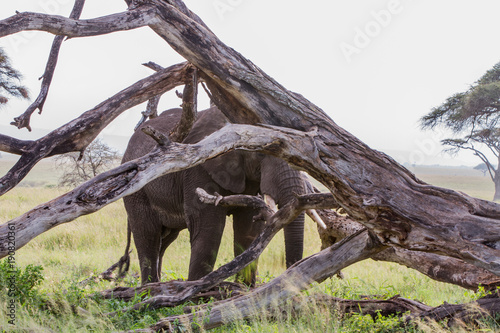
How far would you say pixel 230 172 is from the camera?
5.98m

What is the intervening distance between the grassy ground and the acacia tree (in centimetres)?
33

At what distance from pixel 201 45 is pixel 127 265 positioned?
4572 mm

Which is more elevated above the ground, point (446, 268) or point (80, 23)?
point (80, 23)

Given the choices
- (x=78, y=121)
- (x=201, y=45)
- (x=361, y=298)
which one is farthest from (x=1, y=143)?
(x=361, y=298)

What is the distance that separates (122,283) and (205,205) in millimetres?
2040

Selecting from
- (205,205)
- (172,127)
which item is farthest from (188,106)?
(172,127)

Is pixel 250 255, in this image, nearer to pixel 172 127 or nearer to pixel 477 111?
pixel 172 127

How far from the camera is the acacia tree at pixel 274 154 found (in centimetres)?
346

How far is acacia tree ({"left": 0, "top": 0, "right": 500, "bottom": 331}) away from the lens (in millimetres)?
3463

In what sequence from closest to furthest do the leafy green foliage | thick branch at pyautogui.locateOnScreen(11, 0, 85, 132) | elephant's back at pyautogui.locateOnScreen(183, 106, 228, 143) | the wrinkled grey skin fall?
the leafy green foliage
thick branch at pyautogui.locateOnScreen(11, 0, 85, 132)
the wrinkled grey skin
elephant's back at pyautogui.locateOnScreen(183, 106, 228, 143)

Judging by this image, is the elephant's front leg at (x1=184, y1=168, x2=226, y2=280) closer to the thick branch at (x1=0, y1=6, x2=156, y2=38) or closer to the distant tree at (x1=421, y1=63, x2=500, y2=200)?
the thick branch at (x1=0, y1=6, x2=156, y2=38)

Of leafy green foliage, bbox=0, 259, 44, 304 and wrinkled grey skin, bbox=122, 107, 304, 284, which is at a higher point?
wrinkled grey skin, bbox=122, 107, 304, 284

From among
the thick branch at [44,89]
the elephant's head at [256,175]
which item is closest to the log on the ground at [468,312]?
the elephant's head at [256,175]

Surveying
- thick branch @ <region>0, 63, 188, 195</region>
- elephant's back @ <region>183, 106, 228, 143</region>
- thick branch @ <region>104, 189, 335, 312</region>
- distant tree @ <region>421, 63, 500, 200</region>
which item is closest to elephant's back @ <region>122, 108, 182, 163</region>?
elephant's back @ <region>183, 106, 228, 143</region>
